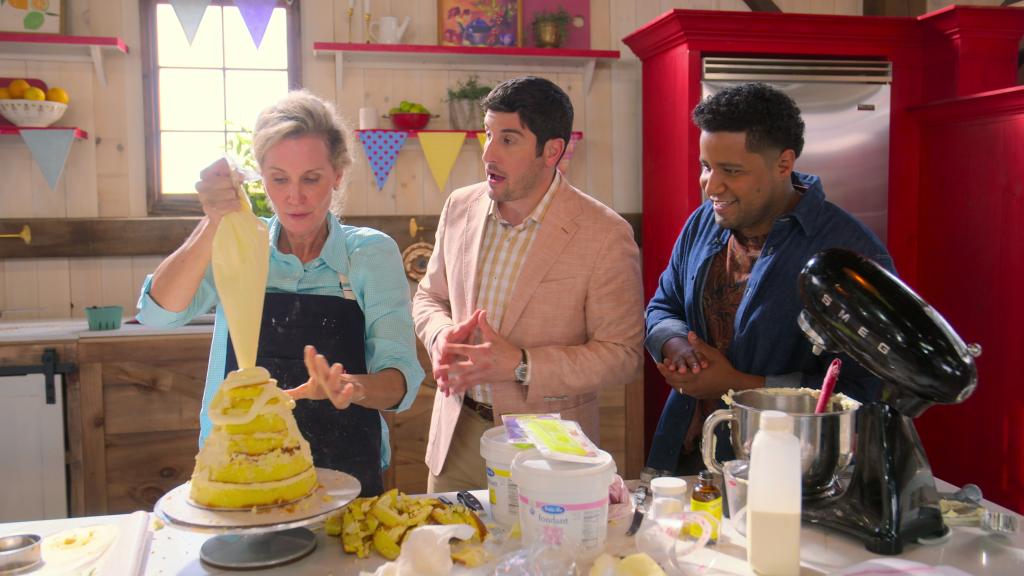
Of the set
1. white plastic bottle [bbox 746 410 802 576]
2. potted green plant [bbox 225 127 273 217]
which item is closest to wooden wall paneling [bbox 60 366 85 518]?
potted green plant [bbox 225 127 273 217]

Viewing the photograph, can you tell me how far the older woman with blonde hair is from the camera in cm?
181

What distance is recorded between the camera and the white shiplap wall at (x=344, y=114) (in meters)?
3.68

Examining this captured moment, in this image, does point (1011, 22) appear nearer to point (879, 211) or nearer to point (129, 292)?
point (879, 211)

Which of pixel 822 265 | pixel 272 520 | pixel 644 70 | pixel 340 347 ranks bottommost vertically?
pixel 272 520

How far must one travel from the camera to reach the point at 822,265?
1.52 meters

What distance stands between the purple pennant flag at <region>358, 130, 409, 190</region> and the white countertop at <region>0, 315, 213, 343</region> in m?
0.96

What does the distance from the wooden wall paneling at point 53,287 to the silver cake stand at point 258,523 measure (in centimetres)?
260

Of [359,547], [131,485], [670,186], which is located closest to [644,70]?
[670,186]

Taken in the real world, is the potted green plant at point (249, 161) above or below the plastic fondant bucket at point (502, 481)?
above

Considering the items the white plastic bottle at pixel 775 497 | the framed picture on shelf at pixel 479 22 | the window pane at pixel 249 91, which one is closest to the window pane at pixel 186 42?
the window pane at pixel 249 91

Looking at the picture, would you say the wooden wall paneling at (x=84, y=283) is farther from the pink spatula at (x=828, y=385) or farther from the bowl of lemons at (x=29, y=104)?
the pink spatula at (x=828, y=385)

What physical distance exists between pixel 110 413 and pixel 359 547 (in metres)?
2.19

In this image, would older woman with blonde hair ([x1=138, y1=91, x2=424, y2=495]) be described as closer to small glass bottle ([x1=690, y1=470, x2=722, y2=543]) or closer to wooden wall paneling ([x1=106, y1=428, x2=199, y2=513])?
small glass bottle ([x1=690, y1=470, x2=722, y2=543])

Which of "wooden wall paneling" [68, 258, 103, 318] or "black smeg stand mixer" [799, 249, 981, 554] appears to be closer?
"black smeg stand mixer" [799, 249, 981, 554]
